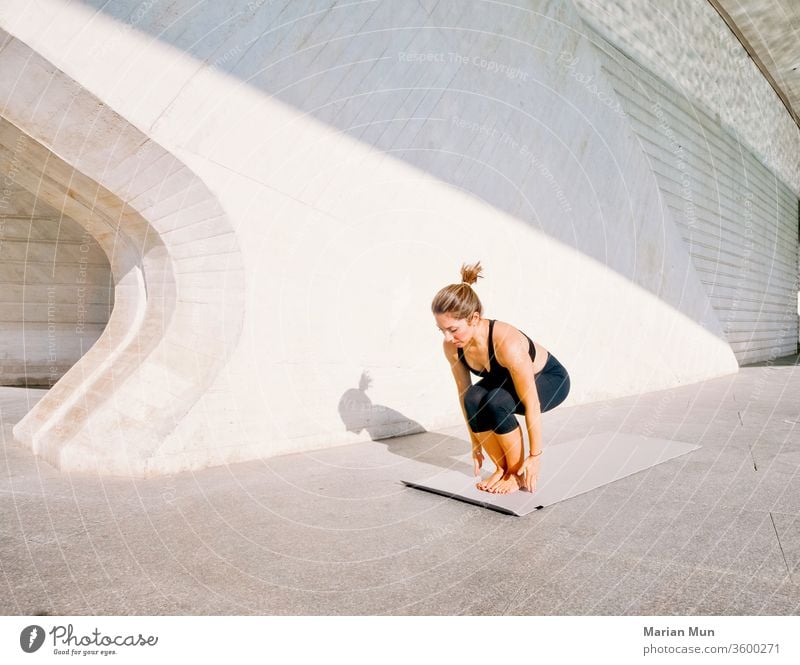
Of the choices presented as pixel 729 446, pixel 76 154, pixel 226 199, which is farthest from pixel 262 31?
pixel 729 446

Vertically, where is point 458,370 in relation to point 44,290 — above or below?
below

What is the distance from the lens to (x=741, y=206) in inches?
500

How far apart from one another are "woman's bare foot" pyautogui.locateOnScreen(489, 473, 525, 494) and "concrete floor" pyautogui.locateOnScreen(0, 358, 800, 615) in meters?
0.22

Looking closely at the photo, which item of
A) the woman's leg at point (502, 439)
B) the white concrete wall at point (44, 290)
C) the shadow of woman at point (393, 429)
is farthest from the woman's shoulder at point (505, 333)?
the white concrete wall at point (44, 290)

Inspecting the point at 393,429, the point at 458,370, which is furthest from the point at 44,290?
the point at 458,370

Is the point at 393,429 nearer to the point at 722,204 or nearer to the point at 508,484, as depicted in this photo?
the point at 508,484

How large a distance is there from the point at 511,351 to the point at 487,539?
88 centimetres

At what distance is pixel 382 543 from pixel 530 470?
92cm

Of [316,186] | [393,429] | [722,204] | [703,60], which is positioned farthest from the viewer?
[722,204]

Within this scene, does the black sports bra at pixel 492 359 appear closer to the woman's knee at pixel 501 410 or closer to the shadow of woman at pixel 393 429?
the woman's knee at pixel 501 410

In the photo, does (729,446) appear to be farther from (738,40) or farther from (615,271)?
(738,40)

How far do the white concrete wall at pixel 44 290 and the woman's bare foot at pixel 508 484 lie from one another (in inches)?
294

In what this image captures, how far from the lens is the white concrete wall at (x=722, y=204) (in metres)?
9.00

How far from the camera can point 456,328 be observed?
111 inches
